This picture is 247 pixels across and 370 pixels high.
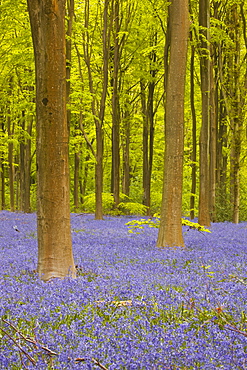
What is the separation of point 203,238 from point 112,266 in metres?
5.37

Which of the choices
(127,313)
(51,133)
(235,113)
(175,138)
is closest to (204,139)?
(175,138)

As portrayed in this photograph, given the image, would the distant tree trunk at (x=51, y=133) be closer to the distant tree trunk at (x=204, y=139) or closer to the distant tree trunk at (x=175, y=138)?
the distant tree trunk at (x=175, y=138)

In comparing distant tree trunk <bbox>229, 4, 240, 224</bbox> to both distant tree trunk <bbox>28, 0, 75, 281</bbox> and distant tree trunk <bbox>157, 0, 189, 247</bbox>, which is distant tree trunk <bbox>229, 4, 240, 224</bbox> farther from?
distant tree trunk <bbox>28, 0, 75, 281</bbox>

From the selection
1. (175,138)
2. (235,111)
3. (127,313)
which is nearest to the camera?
(127,313)

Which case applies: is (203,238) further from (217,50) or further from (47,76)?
(217,50)

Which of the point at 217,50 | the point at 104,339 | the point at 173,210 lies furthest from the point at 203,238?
the point at 217,50

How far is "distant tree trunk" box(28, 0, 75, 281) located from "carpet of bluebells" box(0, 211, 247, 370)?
45 cm

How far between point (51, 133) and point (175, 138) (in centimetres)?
433

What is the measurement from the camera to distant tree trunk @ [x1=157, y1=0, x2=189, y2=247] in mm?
10227

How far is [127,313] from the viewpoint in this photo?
468cm

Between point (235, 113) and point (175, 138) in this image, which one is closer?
point (175, 138)

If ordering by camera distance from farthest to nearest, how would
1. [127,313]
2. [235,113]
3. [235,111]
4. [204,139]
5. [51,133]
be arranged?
[235,111]
[235,113]
[204,139]
[51,133]
[127,313]

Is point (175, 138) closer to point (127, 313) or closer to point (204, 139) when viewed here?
point (204, 139)

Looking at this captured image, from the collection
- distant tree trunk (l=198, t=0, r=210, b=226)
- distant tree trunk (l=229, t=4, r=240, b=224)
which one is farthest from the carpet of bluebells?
distant tree trunk (l=229, t=4, r=240, b=224)
